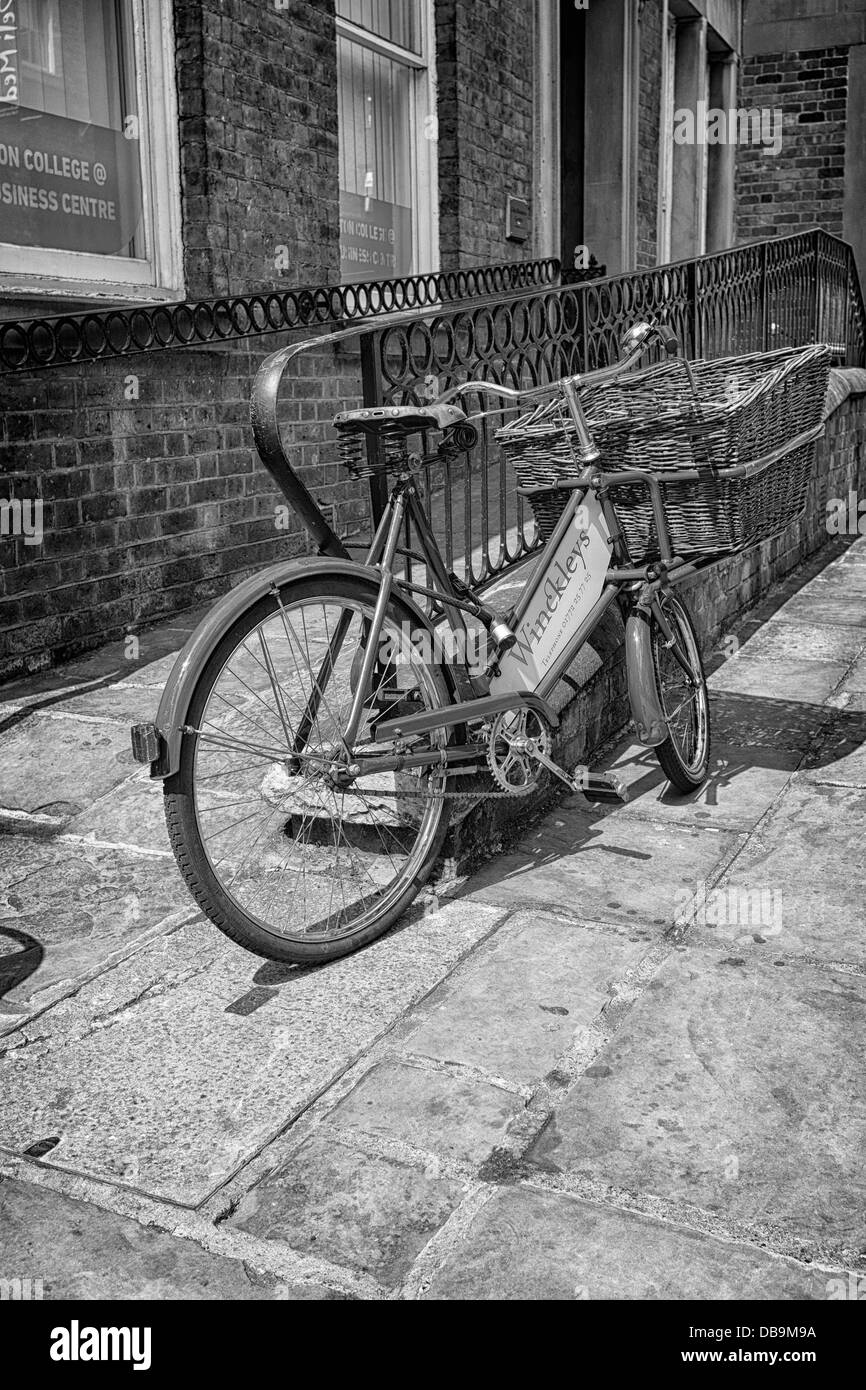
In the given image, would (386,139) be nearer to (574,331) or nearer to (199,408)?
(199,408)

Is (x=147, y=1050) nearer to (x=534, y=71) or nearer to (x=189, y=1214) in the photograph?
→ (x=189, y=1214)

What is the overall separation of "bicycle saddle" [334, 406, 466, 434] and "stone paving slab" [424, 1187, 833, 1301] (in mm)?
1652

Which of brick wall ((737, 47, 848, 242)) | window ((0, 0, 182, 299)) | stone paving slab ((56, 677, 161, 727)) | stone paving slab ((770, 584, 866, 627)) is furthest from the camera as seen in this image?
brick wall ((737, 47, 848, 242))

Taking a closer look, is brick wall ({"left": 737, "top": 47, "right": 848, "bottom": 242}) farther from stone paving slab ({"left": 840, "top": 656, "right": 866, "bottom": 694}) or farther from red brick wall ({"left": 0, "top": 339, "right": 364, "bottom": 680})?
stone paving slab ({"left": 840, "top": 656, "right": 866, "bottom": 694})

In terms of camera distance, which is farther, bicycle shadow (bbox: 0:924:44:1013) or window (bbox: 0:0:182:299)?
window (bbox: 0:0:182:299)

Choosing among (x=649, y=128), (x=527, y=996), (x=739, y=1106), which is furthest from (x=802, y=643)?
(x=649, y=128)

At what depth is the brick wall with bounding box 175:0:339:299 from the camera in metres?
5.69

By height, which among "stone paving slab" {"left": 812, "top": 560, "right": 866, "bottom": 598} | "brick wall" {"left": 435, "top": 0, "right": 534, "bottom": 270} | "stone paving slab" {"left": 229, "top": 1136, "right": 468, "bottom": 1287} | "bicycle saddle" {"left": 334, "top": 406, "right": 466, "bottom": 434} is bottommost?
"stone paving slab" {"left": 229, "top": 1136, "right": 468, "bottom": 1287}

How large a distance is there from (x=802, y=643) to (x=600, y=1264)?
14.3 feet

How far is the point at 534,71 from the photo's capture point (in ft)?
30.2

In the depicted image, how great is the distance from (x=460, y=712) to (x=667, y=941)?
696 mm

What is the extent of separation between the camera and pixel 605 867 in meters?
3.51

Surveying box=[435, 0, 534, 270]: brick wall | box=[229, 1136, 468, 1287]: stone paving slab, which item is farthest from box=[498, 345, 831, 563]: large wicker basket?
box=[435, 0, 534, 270]: brick wall

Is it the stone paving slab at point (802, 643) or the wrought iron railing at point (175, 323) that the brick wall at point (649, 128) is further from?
the stone paving slab at point (802, 643)
